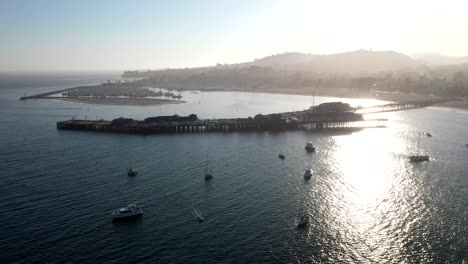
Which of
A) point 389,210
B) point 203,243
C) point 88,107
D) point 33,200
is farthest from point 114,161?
point 88,107

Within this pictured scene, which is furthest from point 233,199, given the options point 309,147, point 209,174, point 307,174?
point 309,147

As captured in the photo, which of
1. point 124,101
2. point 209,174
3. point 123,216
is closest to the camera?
point 123,216

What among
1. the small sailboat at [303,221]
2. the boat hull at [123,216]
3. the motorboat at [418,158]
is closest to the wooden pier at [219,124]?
the motorboat at [418,158]

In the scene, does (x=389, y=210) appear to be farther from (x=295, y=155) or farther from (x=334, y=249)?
(x=295, y=155)

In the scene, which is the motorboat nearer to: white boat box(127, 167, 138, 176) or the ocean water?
the ocean water

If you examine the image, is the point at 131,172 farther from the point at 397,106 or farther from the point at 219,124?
the point at 397,106

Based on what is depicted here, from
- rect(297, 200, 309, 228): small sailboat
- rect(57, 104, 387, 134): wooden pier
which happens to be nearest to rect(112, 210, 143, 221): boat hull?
rect(297, 200, 309, 228): small sailboat

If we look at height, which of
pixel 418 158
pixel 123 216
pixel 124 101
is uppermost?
pixel 124 101
